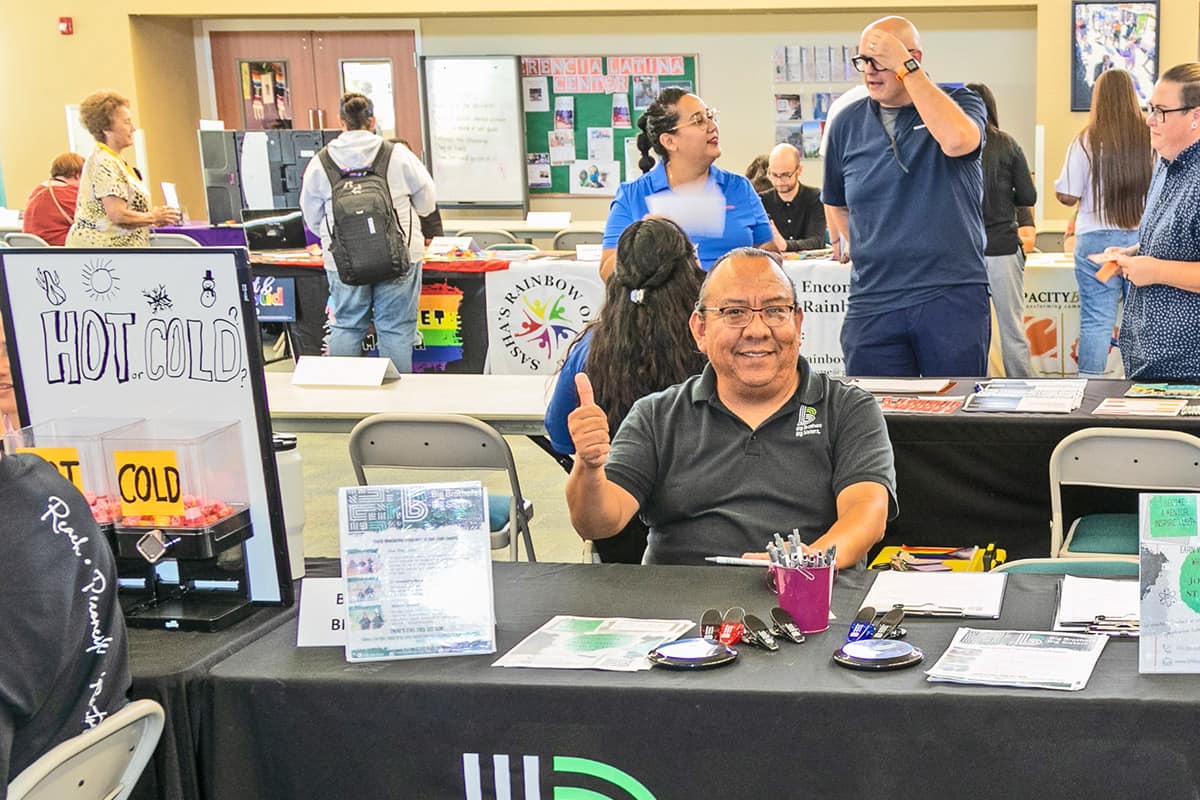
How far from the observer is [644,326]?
2.87 metres

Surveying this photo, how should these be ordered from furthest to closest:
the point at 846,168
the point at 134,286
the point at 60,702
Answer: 1. the point at 846,168
2. the point at 134,286
3. the point at 60,702

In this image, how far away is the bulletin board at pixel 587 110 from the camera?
1081cm

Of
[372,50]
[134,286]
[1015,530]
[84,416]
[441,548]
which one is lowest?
[1015,530]

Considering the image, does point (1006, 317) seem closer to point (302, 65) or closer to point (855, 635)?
point (855, 635)

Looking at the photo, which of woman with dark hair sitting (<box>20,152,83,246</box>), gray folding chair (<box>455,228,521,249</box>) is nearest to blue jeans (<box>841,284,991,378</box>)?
gray folding chair (<box>455,228,521,249</box>)

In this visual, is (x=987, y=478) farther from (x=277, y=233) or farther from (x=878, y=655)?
(x=277, y=233)

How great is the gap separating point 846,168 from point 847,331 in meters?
0.46

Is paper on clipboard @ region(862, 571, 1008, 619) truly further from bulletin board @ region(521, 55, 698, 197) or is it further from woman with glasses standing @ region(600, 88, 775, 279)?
bulletin board @ region(521, 55, 698, 197)

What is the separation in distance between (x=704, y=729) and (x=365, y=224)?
457 cm

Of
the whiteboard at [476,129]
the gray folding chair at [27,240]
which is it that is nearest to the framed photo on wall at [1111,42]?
the whiteboard at [476,129]

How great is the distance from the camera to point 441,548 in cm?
173

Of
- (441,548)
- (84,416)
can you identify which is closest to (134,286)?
(84,416)

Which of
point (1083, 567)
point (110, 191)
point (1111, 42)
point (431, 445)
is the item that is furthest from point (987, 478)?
point (1111, 42)

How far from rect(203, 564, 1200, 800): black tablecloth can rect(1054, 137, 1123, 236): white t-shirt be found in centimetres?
395
